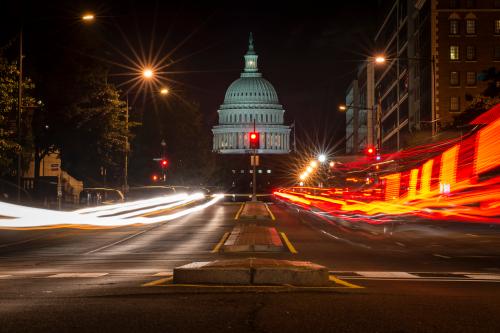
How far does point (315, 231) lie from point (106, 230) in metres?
8.74

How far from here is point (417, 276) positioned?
50.8 ft

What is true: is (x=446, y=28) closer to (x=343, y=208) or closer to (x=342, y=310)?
(x=343, y=208)

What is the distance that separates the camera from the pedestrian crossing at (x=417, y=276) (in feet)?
48.5

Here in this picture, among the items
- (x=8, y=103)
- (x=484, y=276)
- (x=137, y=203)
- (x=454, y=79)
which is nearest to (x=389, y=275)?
(x=484, y=276)

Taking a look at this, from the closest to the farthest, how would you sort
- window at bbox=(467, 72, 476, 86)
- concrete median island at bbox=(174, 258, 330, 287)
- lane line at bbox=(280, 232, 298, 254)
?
concrete median island at bbox=(174, 258, 330, 287) → lane line at bbox=(280, 232, 298, 254) → window at bbox=(467, 72, 476, 86)

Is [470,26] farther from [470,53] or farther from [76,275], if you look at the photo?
[76,275]

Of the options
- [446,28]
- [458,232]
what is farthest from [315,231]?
[446,28]

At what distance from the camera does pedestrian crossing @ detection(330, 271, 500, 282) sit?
1480cm

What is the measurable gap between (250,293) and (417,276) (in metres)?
5.33

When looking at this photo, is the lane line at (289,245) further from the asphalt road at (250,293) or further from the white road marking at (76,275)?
the white road marking at (76,275)

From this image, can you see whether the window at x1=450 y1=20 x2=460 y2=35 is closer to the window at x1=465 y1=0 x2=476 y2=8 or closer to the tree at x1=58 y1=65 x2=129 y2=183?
the window at x1=465 y1=0 x2=476 y2=8

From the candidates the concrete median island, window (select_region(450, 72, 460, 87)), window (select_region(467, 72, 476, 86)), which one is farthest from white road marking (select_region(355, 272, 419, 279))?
window (select_region(467, 72, 476, 86))

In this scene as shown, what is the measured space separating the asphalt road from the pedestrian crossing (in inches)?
0.7

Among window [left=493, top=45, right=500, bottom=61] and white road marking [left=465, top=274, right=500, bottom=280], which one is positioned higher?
window [left=493, top=45, right=500, bottom=61]
